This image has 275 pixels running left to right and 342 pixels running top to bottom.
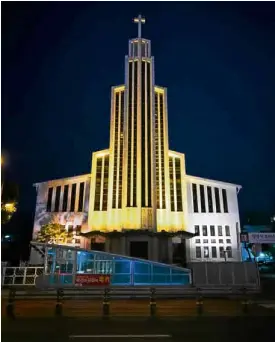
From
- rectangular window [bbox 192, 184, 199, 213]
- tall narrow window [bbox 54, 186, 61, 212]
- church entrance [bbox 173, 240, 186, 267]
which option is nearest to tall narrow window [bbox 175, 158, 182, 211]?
rectangular window [bbox 192, 184, 199, 213]

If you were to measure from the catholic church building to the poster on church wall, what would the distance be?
776 inches

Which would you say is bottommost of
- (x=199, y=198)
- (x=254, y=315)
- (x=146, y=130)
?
(x=254, y=315)

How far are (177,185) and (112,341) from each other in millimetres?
38240

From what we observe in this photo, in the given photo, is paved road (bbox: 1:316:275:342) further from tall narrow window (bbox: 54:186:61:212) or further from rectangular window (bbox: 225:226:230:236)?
tall narrow window (bbox: 54:186:61:212)

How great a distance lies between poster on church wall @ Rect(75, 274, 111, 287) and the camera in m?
18.8

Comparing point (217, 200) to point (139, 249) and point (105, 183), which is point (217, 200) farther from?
point (105, 183)

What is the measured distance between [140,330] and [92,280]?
11.2 metres

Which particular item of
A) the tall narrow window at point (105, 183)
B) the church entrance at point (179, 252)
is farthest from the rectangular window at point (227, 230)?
the tall narrow window at point (105, 183)

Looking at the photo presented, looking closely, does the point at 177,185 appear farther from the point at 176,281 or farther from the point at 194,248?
the point at 176,281

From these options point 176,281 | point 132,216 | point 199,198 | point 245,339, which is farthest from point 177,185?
point 245,339

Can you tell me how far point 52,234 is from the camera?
4056 cm

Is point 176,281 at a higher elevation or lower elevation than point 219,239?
lower

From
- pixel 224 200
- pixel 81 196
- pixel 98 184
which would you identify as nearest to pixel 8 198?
pixel 98 184

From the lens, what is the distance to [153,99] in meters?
47.3
